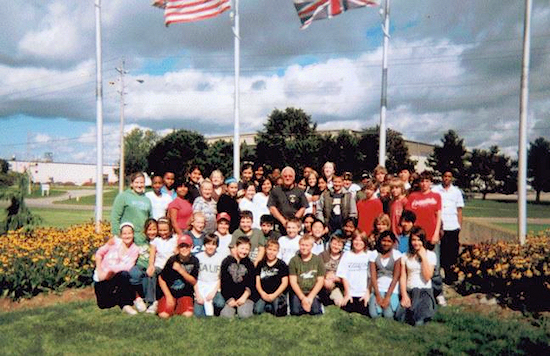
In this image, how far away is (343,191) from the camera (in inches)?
302

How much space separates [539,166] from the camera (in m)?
61.5

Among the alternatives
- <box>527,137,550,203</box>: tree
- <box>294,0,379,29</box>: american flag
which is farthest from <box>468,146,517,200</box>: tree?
<box>294,0,379,29</box>: american flag

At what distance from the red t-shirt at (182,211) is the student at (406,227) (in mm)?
3322

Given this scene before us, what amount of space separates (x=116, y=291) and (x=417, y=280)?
4383 mm

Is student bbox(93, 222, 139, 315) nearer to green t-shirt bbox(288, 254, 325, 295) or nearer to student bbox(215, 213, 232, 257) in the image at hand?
student bbox(215, 213, 232, 257)

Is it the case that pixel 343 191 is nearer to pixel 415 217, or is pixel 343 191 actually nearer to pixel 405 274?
pixel 415 217

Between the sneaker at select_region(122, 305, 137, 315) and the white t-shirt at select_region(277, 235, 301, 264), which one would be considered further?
the white t-shirt at select_region(277, 235, 301, 264)

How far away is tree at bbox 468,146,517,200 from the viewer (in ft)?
212

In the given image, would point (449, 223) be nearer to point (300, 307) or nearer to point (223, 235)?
point (300, 307)

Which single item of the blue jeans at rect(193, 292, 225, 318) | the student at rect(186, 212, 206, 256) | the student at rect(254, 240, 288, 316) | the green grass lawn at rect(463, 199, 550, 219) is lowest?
the green grass lawn at rect(463, 199, 550, 219)

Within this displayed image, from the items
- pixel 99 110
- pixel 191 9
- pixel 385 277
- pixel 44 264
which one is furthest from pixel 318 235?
pixel 191 9

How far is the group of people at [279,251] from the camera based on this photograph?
623cm

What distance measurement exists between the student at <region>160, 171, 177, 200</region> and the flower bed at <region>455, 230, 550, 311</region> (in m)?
4.93

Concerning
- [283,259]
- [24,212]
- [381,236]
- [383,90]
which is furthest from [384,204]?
[24,212]
